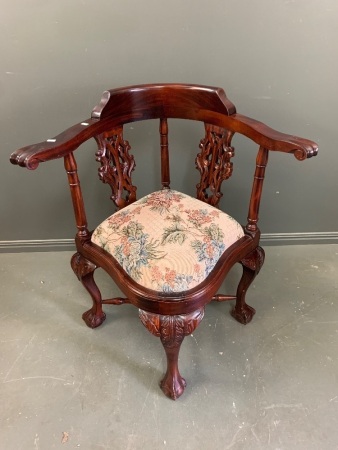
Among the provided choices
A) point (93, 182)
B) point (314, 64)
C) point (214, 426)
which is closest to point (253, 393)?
point (214, 426)

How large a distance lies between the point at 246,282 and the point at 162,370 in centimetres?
43

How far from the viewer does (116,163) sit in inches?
50.3

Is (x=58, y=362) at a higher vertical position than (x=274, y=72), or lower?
lower

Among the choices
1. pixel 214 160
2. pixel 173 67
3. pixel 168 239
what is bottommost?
pixel 168 239

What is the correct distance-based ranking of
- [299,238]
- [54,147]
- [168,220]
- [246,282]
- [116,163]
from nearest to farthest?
1. [54,147]
2. [168,220]
3. [116,163]
4. [246,282]
5. [299,238]

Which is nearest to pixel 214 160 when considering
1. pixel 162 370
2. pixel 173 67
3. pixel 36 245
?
pixel 173 67

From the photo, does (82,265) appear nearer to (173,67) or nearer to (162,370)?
(162,370)

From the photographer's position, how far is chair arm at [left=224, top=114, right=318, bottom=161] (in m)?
0.97

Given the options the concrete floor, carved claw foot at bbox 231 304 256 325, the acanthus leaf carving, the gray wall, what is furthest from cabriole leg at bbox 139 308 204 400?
the gray wall

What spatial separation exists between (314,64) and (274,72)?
154 mm

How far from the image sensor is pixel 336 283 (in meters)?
1.67

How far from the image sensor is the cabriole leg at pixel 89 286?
1280 millimetres

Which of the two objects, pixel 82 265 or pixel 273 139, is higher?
pixel 273 139

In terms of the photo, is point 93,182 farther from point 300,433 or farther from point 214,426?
point 300,433
